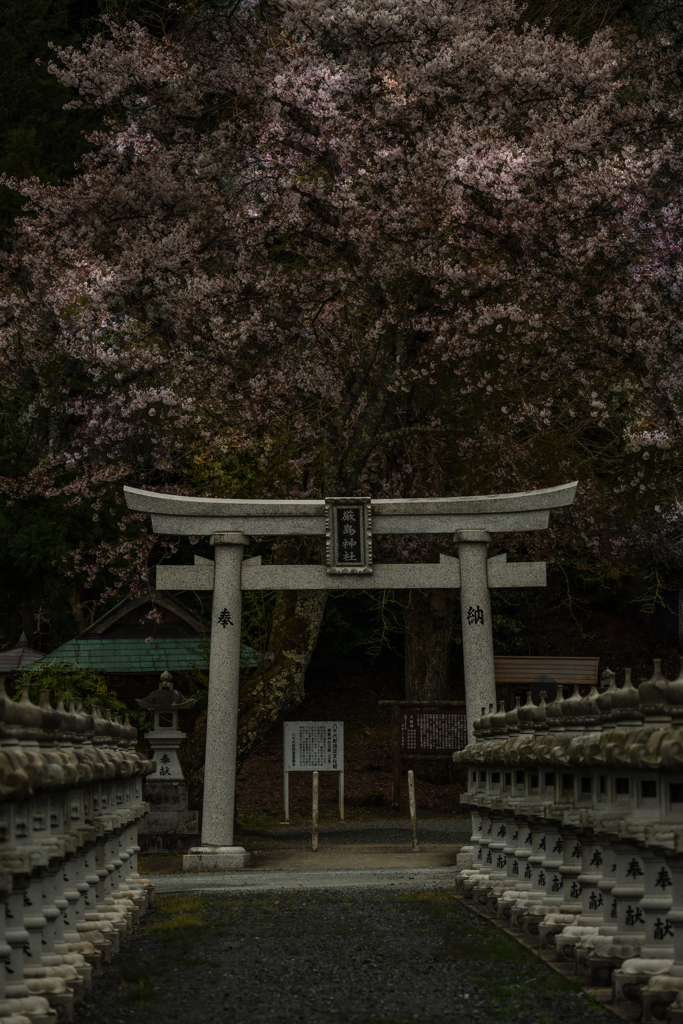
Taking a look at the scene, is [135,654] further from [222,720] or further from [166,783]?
[222,720]

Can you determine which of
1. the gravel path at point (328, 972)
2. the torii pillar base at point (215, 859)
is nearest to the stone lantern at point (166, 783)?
the torii pillar base at point (215, 859)

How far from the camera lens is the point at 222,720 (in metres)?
14.5

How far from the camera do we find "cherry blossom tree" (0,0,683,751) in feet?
56.4

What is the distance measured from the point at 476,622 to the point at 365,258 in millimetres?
5927

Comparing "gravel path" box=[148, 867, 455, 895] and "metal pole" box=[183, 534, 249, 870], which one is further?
"metal pole" box=[183, 534, 249, 870]

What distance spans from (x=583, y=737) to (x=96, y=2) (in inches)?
1148

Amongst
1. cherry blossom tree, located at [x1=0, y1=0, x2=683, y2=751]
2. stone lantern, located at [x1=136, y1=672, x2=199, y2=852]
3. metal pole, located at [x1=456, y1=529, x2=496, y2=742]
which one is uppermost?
cherry blossom tree, located at [x1=0, y1=0, x2=683, y2=751]

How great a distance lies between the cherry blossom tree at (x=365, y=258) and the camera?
56.4 ft

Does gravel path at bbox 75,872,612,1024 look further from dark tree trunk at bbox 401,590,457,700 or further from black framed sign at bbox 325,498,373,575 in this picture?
dark tree trunk at bbox 401,590,457,700

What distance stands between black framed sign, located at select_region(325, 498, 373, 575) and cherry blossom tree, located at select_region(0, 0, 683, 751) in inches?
126

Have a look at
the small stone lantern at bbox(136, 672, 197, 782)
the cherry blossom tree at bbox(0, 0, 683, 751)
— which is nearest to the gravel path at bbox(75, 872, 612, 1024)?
the small stone lantern at bbox(136, 672, 197, 782)

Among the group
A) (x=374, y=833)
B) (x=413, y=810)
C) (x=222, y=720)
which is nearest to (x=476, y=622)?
(x=413, y=810)

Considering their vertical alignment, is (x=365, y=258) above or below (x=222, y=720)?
above

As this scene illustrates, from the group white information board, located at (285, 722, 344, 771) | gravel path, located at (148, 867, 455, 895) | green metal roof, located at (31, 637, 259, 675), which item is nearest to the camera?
gravel path, located at (148, 867, 455, 895)
